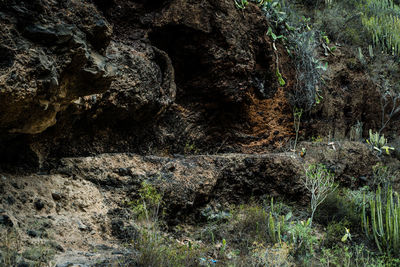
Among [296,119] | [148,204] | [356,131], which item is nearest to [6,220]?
[148,204]

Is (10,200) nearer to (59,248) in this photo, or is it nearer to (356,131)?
(59,248)

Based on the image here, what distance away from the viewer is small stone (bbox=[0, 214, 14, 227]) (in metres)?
2.55

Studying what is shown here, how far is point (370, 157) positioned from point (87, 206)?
18.8 ft

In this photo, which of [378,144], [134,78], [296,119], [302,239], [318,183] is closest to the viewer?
[302,239]

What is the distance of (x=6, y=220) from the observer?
257 centimetres

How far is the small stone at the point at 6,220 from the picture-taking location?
255 cm

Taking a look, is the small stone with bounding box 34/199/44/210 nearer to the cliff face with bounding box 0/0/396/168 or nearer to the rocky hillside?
the rocky hillside

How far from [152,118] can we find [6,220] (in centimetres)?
255

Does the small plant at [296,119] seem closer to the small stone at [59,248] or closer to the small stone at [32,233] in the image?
the small stone at [59,248]

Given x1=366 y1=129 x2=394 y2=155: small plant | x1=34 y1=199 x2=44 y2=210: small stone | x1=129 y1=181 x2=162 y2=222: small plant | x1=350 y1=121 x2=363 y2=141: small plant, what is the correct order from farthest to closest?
1. x1=350 y1=121 x2=363 y2=141: small plant
2. x1=366 y1=129 x2=394 y2=155: small plant
3. x1=129 y1=181 x2=162 y2=222: small plant
4. x1=34 y1=199 x2=44 y2=210: small stone

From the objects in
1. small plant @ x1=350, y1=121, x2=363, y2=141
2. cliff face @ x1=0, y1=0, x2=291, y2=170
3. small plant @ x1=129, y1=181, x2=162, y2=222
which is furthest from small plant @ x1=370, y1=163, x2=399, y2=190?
small plant @ x1=129, y1=181, x2=162, y2=222

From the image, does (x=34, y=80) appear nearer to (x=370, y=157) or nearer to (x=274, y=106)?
(x=274, y=106)

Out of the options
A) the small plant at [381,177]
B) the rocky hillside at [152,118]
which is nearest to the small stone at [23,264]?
the rocky hillside at [152,118]

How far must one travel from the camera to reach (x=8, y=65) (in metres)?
2.38
